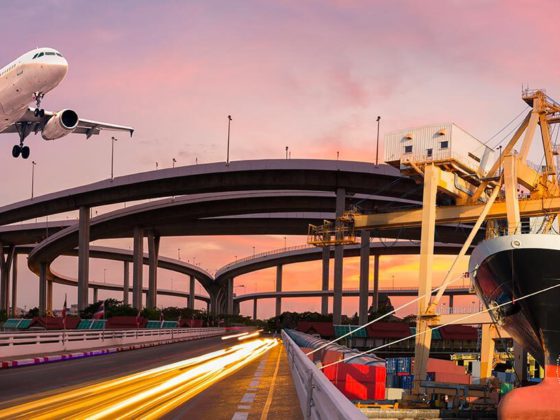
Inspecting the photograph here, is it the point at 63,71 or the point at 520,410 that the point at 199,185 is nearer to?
the point at 63,71

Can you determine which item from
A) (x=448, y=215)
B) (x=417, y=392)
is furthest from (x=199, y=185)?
(x=417, y=392)

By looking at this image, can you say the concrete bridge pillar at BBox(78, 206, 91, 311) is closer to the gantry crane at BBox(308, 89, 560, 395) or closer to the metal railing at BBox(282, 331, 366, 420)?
the gantry crane at BBox(308, 89, 560, 395)

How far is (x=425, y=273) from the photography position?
1768 inches

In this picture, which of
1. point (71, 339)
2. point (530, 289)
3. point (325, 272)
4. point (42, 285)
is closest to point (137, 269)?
point (325, 272)

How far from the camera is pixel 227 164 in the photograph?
7825cm

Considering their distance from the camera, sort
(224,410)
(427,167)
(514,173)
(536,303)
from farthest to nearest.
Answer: (427,167) < (514,173) < (536,303) < (224,410)

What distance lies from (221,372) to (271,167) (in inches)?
2180

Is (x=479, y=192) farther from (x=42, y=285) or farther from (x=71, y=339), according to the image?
(x=42, y=285)

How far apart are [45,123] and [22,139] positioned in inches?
145

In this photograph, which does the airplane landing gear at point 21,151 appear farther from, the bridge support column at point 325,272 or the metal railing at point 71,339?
the bridge support column at point 325,272

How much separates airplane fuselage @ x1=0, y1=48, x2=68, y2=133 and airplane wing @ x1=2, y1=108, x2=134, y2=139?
6.70m

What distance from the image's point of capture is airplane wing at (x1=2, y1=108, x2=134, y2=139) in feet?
179

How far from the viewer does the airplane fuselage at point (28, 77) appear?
147 ft

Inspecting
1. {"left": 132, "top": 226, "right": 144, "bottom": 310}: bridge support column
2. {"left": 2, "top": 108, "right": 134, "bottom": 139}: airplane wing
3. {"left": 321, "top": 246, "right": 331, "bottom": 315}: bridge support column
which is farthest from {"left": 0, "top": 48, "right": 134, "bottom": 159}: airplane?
{"left": 132, "top": 226, "right": 144, "bottom": 310}: bridge support column
